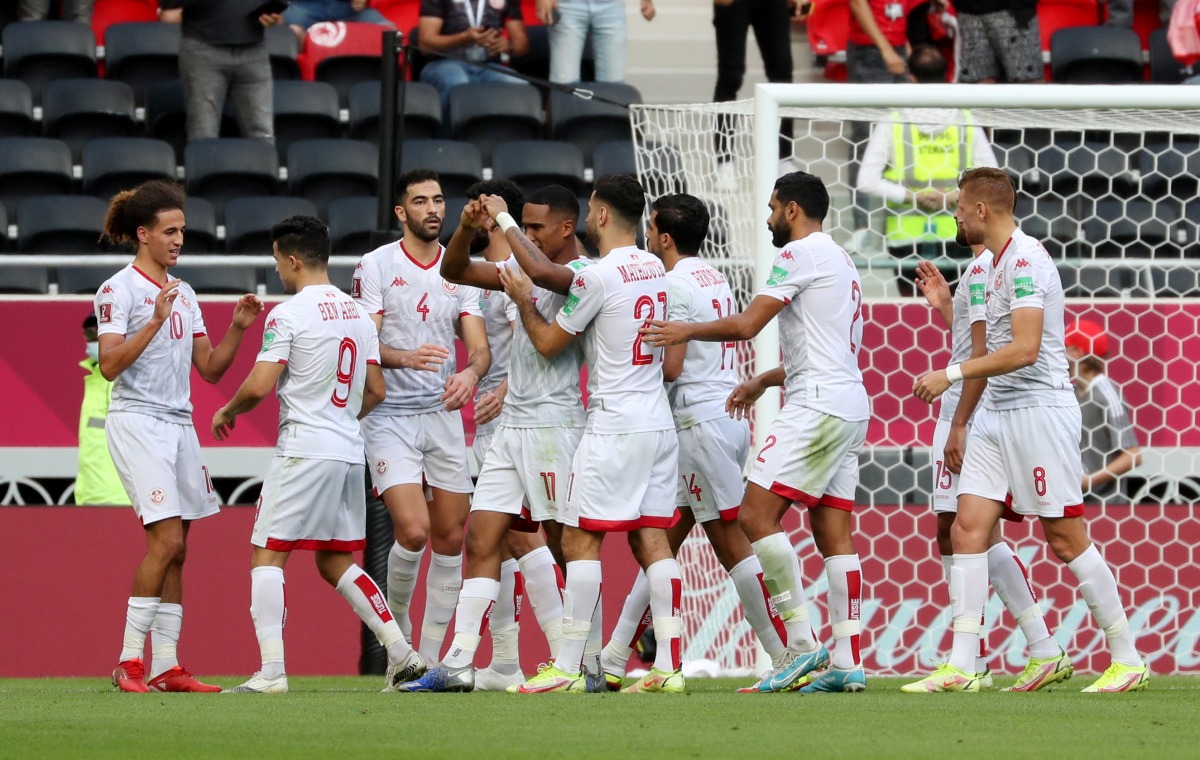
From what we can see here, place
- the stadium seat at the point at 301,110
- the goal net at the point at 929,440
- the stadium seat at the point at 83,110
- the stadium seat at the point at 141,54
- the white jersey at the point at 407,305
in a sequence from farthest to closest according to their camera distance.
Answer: the stadium seat at the point at 141,54 < the stadium seat at the point at 301,110 < the stadium seat at the point at 83,110 < the goal net at the point at 929,440 < the white jersey at the point at 407,305

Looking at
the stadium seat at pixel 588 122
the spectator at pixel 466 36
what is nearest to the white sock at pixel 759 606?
the stadium seat at pixel 588 122

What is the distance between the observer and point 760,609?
25.4 feet

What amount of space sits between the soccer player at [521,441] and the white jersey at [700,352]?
504mm

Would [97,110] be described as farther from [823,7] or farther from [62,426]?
[823,7]

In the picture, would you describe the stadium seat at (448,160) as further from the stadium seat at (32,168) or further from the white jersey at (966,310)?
the white jersey at (966,310)

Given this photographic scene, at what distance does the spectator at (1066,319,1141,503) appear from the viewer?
976 centimetres

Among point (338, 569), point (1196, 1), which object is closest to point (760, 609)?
point (338, 569)

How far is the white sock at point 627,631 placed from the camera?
772 centimetres

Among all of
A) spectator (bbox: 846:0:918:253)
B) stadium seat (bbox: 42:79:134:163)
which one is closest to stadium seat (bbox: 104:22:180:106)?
stadium seat (bbox: 42:79:134:163)

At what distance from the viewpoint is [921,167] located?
1029cm

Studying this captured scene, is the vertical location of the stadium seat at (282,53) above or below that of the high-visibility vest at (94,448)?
above

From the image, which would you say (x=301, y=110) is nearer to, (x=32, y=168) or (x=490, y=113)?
(x=490, y=113)

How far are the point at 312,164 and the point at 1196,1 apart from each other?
673cm

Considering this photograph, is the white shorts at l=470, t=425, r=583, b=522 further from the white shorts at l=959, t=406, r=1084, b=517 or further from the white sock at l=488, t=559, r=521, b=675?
the white shorts at l=959, t=406, r=1084, b=517
